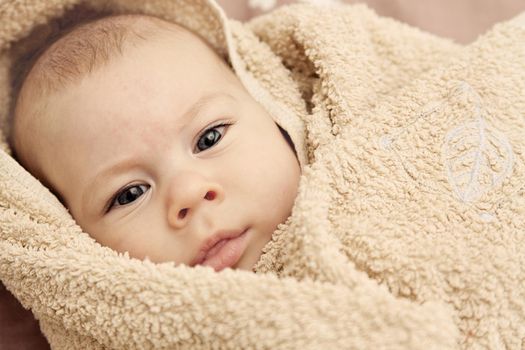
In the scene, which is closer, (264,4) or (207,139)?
(207,139)

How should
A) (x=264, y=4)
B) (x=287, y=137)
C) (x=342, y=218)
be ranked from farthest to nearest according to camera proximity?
(x=264, y=4) < (x=287, y=137) < (x=342, y=218)

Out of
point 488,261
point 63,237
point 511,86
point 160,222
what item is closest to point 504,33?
point 511,86

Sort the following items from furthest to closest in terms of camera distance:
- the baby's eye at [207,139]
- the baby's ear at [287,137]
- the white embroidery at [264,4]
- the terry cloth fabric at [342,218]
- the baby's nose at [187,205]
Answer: the white embroidery at [264,4] → the baby's ear at [287,137] → the baby's eye at [207,139] → the baby's nose at [187,205] → the terry cloth fabric at [342,218]

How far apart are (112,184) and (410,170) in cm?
54

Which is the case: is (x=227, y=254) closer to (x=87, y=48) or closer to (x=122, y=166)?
(x=122, y=166)

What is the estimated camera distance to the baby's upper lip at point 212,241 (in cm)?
102

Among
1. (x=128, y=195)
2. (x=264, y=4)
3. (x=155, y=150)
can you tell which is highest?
(x=264, y=4)

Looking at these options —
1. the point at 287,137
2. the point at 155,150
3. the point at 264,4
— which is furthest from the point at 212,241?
the point at 264,4

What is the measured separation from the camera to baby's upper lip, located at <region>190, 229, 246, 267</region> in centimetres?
102

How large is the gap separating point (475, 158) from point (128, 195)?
0.64 m

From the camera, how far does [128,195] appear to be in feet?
3.65

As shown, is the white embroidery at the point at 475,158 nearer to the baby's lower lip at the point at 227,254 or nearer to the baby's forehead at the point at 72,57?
the baby's lower lip at the point at 227,254

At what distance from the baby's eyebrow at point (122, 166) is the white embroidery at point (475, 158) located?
0.45 m

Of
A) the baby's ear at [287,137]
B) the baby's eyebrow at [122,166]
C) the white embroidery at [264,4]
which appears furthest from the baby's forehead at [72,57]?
the white embroidery at [264,4]
